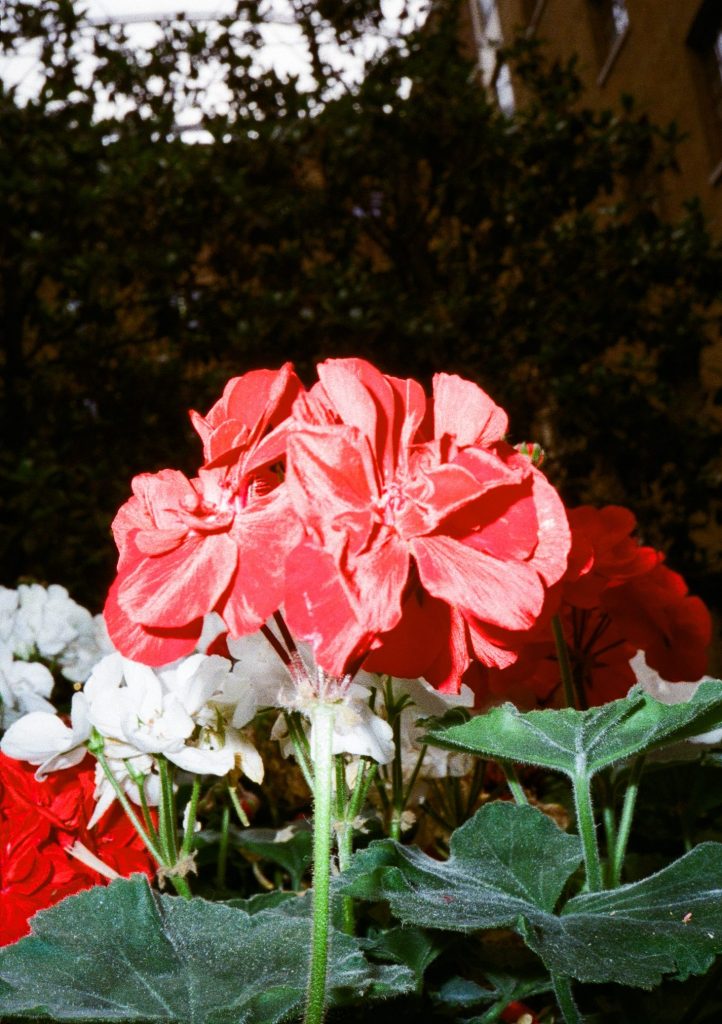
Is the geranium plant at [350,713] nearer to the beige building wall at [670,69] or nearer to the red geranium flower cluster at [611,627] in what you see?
the red geranium flower cluster at [611,627]

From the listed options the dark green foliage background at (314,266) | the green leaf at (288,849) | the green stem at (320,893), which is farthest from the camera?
the dark green foliage background at (314,266)

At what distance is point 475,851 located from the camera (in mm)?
564

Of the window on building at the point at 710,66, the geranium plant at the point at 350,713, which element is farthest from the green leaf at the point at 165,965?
the window on building at the point at 710,66

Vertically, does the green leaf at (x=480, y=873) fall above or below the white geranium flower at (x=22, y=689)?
below

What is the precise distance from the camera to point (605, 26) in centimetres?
775

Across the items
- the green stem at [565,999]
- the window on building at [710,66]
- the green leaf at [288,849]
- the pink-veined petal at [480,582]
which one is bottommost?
the green leaf at [288,849]

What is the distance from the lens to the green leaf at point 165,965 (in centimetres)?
42

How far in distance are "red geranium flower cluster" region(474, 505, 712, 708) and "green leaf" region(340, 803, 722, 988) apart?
4.1 inches

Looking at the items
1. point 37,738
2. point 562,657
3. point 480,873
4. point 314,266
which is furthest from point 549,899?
point 314,266

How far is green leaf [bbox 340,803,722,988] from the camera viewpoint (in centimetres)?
45

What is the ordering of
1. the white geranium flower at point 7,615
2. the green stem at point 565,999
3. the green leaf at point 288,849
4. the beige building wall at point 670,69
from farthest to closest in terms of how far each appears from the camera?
the beige building wall at point 670,69 → the white geranium flower at point 7,615 → the green leaf at point 288,849 → the green stem at point 565,999

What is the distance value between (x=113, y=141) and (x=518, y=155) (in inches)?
65.6

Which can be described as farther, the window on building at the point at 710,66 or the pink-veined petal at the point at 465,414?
the window on building at the point at 710,66

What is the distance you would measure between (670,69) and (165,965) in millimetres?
7187
